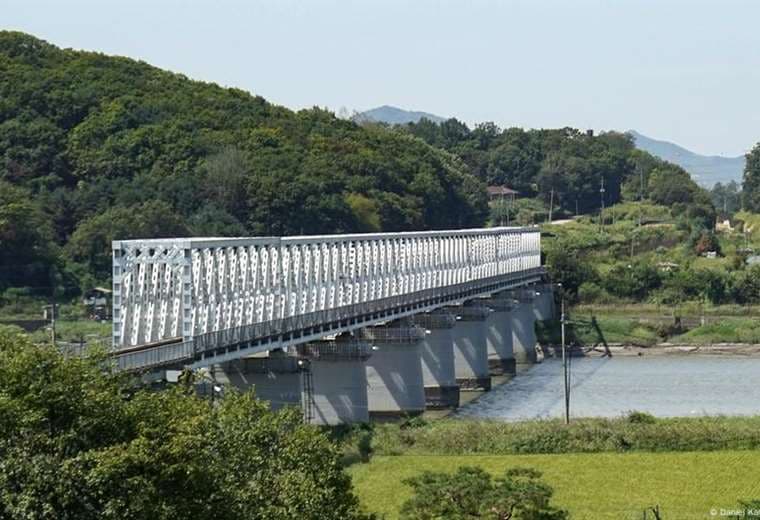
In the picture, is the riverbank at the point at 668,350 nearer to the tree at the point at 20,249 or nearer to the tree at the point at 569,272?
the tree at the point at 569,272

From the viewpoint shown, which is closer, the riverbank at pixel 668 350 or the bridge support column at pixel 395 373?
the bridge support column at pixel 395 373

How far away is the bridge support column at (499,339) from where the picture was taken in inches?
4050

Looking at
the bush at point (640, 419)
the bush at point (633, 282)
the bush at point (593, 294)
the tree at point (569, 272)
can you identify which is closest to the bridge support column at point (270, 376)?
the bush at point (640, 419)

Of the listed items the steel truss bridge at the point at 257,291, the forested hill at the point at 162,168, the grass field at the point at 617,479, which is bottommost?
the grass field at the point at 617,479

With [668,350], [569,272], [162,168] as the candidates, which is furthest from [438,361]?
[162,168]

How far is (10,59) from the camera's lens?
14975cm

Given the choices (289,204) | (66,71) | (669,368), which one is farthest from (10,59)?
(669,368)

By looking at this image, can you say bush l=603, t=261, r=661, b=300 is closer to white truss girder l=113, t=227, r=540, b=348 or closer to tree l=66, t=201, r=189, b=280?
white truss girder l=113, t=227, r=540, b=348

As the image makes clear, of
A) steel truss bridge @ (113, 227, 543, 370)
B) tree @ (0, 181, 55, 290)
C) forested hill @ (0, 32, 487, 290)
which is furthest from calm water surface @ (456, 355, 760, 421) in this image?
tree @ (0, 181, 55, 290)

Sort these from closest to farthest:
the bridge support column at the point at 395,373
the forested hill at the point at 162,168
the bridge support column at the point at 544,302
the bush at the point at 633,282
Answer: the bridge support column at the point at 395,373
the forested hill at the point at 162,168
the bridge support column at the point at 544,302
the bush at the point at 633,282

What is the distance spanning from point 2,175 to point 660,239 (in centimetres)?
6720

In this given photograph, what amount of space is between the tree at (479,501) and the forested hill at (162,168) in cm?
7102

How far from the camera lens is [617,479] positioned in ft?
162

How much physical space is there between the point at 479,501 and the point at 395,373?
1685 inches
